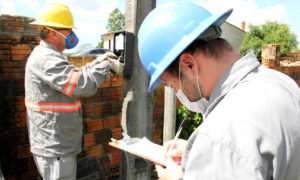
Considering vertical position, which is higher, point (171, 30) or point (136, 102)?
point (171, 30)

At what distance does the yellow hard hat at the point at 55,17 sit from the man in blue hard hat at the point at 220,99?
1396 millimetres

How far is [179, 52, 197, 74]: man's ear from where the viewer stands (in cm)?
97

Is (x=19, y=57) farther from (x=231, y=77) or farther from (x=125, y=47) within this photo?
A: (x=231, y=77)

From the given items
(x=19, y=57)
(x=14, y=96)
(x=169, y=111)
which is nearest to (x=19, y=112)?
(x=14, y=96)

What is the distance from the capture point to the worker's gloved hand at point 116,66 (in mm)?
2031

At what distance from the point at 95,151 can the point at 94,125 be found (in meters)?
0.30

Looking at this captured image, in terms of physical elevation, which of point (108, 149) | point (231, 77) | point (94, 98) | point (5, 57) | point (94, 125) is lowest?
point (108, 149)

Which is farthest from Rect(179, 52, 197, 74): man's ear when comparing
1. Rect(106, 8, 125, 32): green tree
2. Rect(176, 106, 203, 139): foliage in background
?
Rect(106, 8, 125, 32): green tree

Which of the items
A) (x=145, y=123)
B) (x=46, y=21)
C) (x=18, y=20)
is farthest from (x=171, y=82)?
(x=18, y=20)

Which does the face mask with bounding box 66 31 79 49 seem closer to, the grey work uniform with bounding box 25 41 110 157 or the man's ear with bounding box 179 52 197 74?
the grey work uniform with bounding box 25 41 110 157

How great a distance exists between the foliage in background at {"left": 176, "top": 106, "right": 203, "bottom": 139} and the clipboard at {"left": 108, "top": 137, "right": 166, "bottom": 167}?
1.90m

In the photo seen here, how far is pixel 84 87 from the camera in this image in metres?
2.02

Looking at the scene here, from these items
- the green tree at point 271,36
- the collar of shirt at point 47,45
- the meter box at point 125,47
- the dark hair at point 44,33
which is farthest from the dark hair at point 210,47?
the green tree at point 271,36

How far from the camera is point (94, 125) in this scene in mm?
2725
